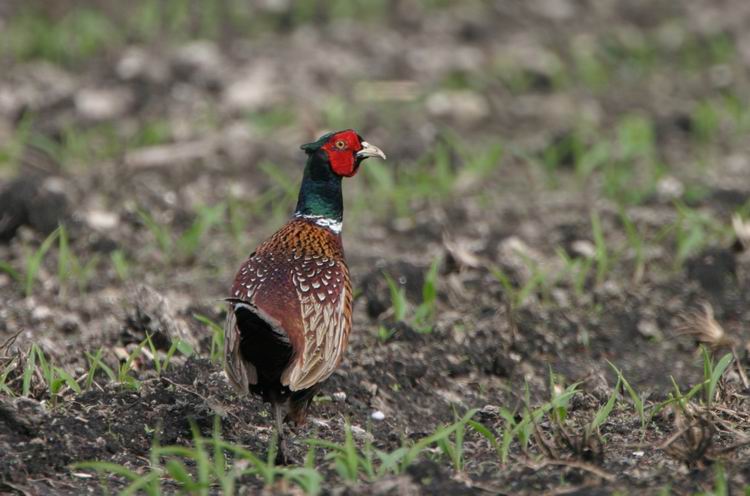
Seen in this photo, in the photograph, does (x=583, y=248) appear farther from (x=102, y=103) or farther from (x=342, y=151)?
(x=102, y=103)

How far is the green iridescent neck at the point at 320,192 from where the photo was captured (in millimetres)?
4555

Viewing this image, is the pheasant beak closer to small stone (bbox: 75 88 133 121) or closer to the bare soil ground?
the bare soil ground

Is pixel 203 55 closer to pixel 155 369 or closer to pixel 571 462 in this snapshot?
pixel 155 369

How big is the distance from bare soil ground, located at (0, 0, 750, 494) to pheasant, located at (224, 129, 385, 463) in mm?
206

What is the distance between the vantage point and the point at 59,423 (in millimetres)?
3844

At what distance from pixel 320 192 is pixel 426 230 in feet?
6.01

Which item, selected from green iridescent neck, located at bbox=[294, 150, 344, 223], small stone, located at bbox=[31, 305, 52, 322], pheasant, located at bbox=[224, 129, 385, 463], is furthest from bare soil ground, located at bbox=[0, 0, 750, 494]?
green iridescent neck, located at bbox=[294, 150, 344, 223]

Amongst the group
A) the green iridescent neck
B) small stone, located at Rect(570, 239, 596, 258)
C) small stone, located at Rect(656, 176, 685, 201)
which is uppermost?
the green iridescent neck

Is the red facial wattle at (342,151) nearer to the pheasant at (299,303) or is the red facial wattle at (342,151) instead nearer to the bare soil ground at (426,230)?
the pheasant at (299,303)

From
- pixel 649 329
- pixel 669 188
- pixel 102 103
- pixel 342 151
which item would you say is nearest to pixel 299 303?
pixel 342 151

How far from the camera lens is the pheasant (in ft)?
12.6

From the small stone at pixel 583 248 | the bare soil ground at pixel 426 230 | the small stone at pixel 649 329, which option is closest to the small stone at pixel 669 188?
the bare soil ground at pixel 426 230

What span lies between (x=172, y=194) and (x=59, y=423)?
293 centimetres

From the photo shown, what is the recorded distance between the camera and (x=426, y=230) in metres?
6.34
